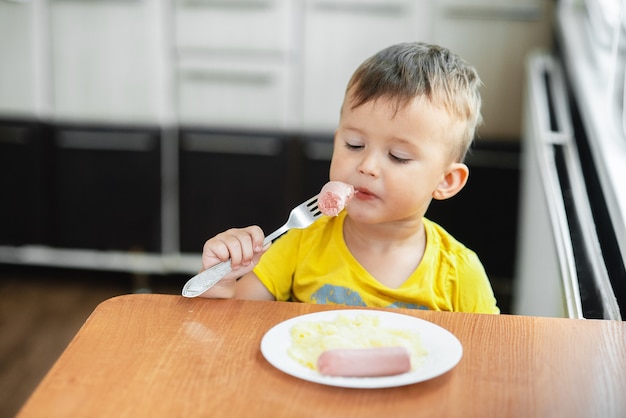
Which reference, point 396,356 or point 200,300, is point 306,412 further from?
point 200,300

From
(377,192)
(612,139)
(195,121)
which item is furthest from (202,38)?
(377,192)

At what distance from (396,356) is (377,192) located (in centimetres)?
45

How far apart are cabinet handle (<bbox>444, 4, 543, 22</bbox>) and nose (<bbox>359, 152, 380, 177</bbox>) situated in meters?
2.08

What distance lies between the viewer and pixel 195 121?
3.38 meters

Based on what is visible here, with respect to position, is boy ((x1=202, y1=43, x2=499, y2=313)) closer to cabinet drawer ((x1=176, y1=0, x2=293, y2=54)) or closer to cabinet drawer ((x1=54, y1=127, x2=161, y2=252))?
cabinet drawer ((x1=176, y1=0, x2=293, y2=54))

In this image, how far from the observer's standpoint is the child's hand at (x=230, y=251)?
1.18 metres

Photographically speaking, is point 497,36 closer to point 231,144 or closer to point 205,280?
point 231,144

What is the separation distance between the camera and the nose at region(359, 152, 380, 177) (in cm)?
125

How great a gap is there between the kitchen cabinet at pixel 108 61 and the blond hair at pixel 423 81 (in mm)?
2147

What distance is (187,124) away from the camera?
338 centimetres

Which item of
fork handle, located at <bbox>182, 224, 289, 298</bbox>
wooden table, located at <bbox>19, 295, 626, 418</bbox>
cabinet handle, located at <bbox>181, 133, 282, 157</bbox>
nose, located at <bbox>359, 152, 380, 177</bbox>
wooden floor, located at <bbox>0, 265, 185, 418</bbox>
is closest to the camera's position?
wooden table, located at <bbox>19, 295, 626, 418</bbox>

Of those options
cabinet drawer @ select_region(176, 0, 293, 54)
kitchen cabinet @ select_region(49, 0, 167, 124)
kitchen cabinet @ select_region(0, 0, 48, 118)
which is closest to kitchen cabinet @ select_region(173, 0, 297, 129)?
cabinet drawer @ select_region(176, 0, 293, 54)

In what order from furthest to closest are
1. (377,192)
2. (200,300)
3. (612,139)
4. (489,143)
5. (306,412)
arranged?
1. (489,143)
2. (612,139)
3. (377,192)
4. (200,300)
5. (306,412)

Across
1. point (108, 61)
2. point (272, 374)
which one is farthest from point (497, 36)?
point (272, 374)
